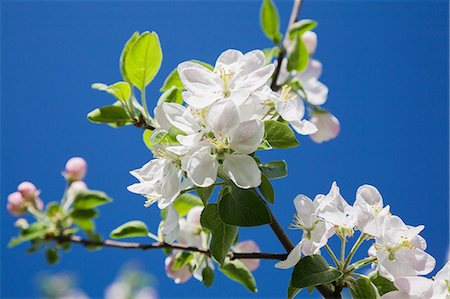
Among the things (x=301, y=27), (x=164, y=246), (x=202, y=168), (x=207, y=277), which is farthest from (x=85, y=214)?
(x=202, y=168)

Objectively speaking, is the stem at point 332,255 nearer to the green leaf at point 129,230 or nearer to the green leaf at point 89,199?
the green leaf at point 129,230

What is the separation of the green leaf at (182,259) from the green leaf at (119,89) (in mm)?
403

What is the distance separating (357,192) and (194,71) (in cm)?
37

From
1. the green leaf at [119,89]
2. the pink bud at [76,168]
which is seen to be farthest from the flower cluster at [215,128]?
the pink bud at [76,168]

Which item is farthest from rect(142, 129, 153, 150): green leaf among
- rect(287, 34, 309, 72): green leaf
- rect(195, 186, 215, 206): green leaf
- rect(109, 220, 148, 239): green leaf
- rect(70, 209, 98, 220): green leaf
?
rect(70, 209, 98, 220): green leaf

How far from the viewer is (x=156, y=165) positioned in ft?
3.04

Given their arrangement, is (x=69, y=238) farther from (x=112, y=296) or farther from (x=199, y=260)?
(x=112, y=296)

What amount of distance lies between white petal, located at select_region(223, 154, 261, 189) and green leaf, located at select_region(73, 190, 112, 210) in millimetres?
975

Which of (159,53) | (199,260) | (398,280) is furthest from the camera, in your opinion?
(199,260)

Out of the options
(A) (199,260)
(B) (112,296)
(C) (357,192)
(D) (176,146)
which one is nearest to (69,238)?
(A) (199,260)

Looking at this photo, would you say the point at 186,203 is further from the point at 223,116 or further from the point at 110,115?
the point at 223,116

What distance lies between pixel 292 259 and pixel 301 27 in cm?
97

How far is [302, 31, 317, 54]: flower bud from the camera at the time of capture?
1.82 metres

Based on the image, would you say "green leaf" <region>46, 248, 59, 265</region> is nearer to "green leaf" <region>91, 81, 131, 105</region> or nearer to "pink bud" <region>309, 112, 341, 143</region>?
"green leaf" <region>91, 81, 131, 105</region>
